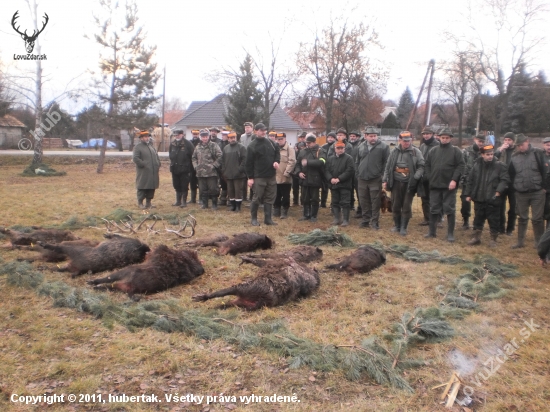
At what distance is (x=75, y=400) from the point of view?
3.02 metres

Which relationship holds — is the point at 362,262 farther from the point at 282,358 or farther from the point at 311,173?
the point at 311,173

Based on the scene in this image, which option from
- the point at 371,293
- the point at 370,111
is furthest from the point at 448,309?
the point at 370,111

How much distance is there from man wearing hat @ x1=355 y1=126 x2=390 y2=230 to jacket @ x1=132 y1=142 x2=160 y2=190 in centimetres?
523

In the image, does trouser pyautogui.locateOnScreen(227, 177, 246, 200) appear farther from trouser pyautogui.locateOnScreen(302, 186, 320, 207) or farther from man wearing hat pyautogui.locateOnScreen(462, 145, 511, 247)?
man wearing hat pyautogui.locateOnScreen(462, 145, 511, 247)

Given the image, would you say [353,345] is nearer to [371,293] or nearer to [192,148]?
[371,293]

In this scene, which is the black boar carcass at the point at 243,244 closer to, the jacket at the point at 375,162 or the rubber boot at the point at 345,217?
the rubber boot at the point at 345,217

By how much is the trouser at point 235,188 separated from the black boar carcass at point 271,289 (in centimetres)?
556

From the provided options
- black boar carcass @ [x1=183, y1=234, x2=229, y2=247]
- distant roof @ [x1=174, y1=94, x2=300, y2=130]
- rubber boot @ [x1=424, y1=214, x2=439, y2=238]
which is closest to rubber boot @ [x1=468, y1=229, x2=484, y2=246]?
rubber boot @ [x1=424, y1=214, x2=439, y2=238]

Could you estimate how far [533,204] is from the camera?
756cm

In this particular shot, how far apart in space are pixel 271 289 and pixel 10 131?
44.4m

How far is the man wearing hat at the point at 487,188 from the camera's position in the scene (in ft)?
25.5

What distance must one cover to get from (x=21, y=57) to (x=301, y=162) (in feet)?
57.6

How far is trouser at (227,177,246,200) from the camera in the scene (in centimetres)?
1061

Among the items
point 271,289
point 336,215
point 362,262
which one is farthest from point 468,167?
point 271,289
